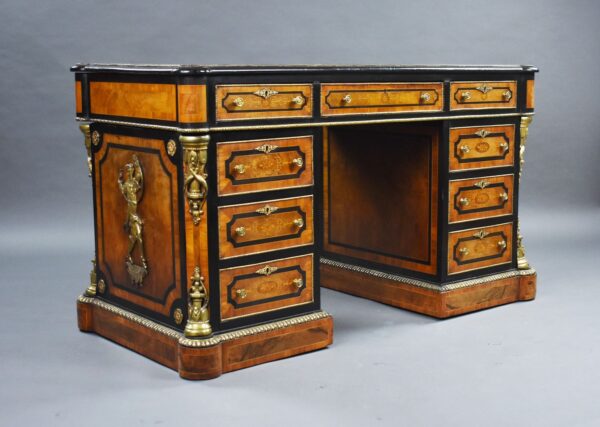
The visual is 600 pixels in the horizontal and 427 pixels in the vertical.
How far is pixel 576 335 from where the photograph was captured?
4.60 metres

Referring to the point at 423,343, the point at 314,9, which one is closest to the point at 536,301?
the point at 423,343

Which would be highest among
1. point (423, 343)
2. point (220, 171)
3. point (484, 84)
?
point (484, 84)

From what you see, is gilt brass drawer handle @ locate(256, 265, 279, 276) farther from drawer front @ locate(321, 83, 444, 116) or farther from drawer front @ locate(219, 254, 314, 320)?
drawer front @ locate(321, 83, 444, 116)

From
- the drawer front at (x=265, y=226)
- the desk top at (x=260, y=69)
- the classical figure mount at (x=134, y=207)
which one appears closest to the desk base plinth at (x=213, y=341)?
the classical figure mount at (x=134, y=207)

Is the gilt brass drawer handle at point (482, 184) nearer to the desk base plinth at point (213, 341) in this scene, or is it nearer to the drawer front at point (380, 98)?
the drawer front at point (380, 98)

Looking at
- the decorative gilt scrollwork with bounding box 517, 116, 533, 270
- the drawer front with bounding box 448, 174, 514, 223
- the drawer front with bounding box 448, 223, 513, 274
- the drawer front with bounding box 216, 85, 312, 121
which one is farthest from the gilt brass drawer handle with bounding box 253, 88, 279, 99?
the decorative gilt scrollwork with bounding box 517, 116, 533, 270

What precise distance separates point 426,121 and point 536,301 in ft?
3.72

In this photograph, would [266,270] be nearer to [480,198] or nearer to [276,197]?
[276,197]

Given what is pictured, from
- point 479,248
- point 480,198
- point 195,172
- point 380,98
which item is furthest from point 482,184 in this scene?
point 195,172

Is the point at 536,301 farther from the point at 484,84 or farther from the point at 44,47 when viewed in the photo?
the point at 44,47

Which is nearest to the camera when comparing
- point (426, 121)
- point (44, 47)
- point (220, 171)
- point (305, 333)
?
point (220, 171)

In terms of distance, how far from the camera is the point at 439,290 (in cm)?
487

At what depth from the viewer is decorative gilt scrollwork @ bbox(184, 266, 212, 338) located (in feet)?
13.2

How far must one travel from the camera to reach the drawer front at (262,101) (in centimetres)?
398
